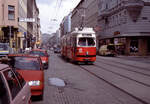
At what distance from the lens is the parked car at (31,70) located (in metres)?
6.95

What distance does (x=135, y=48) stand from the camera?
149ft

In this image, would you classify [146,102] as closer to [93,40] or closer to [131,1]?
[93,40]

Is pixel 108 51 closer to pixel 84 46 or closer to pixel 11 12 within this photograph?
pixel 11 12

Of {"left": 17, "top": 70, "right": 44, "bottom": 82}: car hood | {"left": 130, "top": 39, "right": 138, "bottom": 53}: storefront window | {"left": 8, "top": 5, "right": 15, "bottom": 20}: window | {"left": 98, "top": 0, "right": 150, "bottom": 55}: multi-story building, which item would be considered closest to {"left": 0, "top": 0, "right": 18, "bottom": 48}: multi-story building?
Answer: {"left": 8, "top": 5, "right": 15, "bottom": 20}: window

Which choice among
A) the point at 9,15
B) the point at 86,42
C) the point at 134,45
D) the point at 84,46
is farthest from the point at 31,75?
the point at 134,45

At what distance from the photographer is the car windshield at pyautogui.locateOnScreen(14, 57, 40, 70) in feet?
26.4

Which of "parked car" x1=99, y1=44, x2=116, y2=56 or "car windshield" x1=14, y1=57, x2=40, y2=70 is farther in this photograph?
"parked car" x1=99, y1=44, x2=116, y2=56

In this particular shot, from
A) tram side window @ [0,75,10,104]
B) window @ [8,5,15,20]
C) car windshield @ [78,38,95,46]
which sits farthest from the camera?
window @ [8,5,15,20]

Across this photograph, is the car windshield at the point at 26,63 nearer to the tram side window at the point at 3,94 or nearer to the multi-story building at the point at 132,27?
the tram side window at the point at 3,94

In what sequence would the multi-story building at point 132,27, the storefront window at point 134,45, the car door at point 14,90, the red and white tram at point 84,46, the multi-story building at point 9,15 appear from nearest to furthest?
the car door at point 14,90
the red and white tram at point 84,46
the multi-story building at point 9,15
the multi-story building at point 132,27
the storefront window at point 134,45

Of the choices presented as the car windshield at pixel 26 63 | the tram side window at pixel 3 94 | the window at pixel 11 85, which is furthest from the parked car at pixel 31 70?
the tram side window at pixel 3 94

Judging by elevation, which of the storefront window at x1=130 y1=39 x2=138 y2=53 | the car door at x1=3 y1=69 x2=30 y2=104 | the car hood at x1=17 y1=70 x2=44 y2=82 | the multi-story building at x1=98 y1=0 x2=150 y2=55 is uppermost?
the multi-story building at x1=98 y1=0 x2=150 y2=55

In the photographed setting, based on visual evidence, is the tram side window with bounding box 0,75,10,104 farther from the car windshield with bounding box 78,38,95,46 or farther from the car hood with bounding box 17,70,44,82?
the car windshield with bounding box 78,38,95,46

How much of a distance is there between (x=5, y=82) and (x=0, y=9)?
36.4 metres
